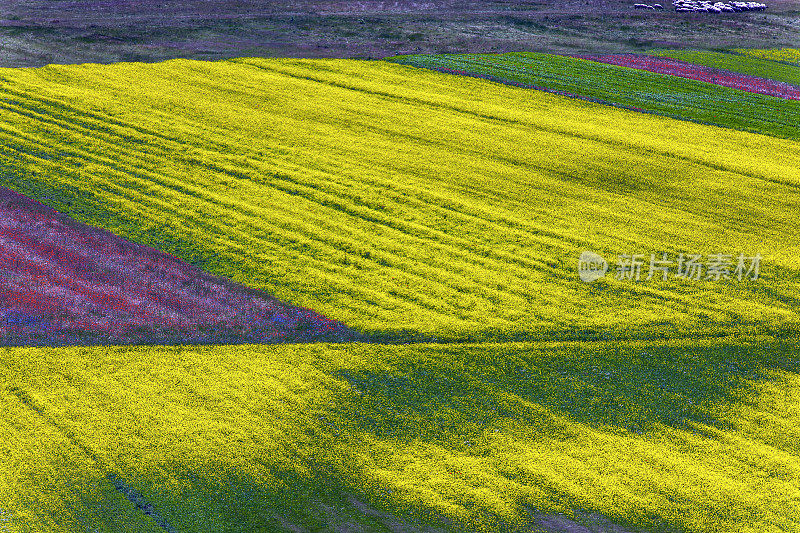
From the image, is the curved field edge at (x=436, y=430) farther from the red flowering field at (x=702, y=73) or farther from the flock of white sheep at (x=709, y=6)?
the flock of white sheep at (x=709, y=6)

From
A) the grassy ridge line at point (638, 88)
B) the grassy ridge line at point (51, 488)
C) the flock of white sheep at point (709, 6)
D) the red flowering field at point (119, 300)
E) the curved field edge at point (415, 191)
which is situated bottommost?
the grassy ridge line at point (51, 488)

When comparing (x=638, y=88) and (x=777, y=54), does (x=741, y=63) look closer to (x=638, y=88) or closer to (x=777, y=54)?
(x=777, y=54)

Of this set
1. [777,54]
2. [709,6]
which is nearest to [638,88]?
[777,54]

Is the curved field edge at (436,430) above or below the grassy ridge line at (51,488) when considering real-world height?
above

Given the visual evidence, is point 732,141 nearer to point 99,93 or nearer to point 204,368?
point 204,368

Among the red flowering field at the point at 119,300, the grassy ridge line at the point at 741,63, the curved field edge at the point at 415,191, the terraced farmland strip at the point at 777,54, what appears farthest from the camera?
the terraced farmland strip at the point at 777,54

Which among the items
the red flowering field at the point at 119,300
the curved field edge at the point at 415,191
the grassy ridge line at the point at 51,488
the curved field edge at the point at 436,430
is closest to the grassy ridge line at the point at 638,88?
the curved field edge at the point at 415,191
